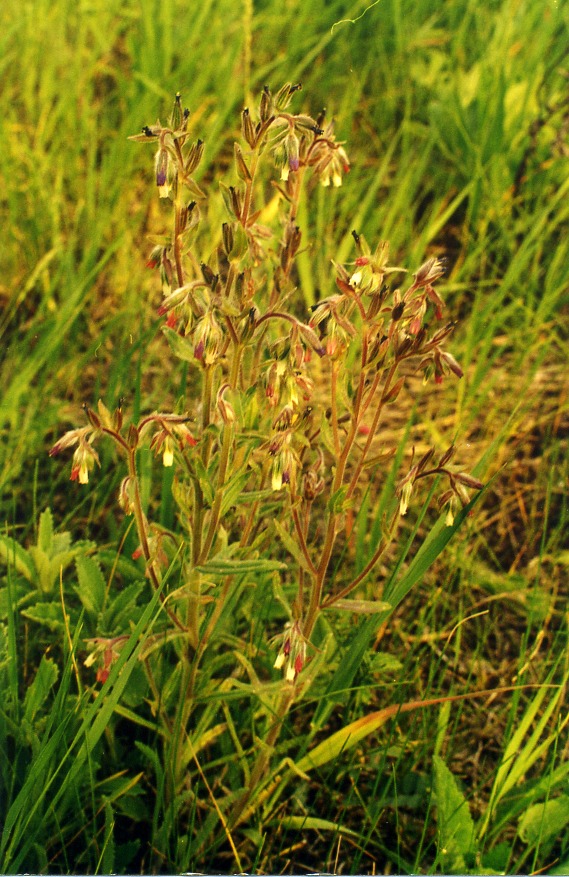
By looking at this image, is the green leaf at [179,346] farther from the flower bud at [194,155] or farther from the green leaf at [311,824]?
the green leaf at [311,824]

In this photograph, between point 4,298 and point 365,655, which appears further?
point 4,298

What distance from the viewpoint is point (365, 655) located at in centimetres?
169

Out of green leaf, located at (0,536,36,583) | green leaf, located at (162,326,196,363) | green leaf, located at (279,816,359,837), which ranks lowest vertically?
green leaf, located at (279,816,359,837)

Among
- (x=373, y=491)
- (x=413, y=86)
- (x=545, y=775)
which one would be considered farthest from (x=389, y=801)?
(x=413, y=86)

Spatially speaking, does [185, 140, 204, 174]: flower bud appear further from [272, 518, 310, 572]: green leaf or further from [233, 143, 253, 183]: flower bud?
[272, 518, 310, 572]: green leaf

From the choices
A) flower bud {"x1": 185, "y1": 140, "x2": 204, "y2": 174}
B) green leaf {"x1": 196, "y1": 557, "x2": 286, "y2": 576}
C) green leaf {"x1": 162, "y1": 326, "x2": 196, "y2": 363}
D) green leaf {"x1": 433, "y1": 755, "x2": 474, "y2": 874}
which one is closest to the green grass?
green leaf {"x1": 433, "y1": 755, "x2": 474, "y2": 874}

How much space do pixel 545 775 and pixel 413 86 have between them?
7.05 ft

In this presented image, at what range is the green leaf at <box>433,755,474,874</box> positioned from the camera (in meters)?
1.55

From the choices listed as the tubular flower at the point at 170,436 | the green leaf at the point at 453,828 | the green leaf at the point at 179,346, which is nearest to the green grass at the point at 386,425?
the green leaf at the point at 453,828

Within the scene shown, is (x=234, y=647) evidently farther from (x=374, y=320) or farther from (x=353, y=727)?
(x=374, y=320)

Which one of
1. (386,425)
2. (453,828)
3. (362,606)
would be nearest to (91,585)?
(362,606)

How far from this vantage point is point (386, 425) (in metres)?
2.39

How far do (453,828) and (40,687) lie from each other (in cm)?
76

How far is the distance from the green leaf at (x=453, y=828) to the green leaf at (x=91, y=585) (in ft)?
2.29
